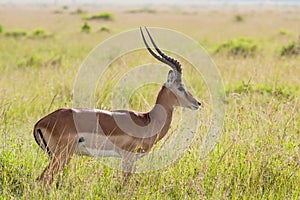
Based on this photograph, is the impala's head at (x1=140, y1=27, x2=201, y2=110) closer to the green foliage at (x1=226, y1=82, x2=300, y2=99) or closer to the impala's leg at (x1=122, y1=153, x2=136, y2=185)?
the impala's leg at (x1=122, y1=153, x2=136, y2=185)

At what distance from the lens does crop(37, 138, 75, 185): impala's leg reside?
3.61m

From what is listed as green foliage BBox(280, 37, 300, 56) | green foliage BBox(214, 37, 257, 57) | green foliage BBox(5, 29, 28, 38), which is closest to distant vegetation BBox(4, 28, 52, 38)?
green foliage BBox(5, 29, 28, 38)

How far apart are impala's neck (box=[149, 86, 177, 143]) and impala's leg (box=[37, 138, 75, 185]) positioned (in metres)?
0.73

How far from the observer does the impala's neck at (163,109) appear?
158 inches

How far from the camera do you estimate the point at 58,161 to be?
11.9 feet

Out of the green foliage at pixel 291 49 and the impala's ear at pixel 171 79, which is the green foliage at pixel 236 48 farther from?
the impala's ear at pixel 171 79

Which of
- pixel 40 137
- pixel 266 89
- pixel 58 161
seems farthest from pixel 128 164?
pixel 266 89

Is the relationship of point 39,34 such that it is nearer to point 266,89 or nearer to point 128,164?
point 266,89

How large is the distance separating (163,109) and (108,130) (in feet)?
1.71

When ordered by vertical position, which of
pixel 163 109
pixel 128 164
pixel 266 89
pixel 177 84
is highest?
pixel 177 84

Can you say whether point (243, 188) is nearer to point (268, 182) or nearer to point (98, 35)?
point (268, 182)

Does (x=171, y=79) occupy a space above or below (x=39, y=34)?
above

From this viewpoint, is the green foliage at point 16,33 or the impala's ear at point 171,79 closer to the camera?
the impala's ear at point 171,79

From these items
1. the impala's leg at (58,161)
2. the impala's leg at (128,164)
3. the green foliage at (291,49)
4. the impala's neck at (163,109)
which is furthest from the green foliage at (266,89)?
the green foliage at (291,49)
